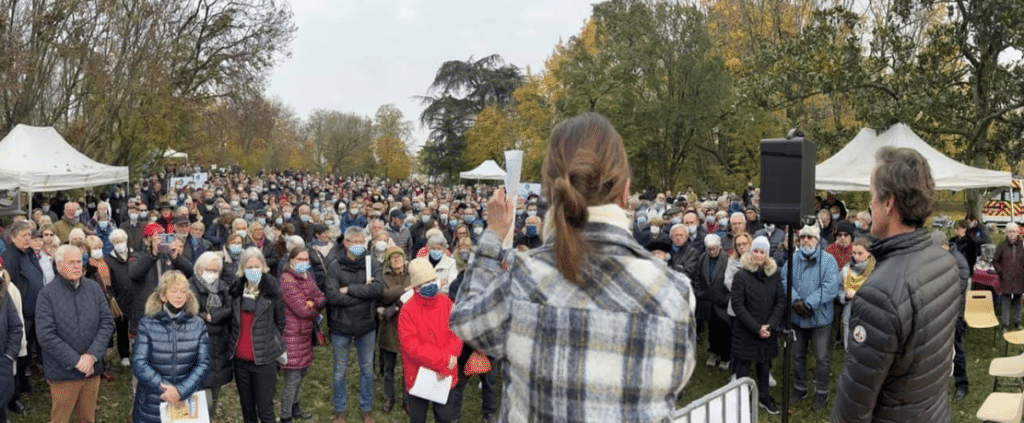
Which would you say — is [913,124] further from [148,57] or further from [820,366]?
[148,57]

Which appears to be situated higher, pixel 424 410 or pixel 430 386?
pixel 430 386

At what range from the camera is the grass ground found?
7.28m

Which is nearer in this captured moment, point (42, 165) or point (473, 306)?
point (473, 306)

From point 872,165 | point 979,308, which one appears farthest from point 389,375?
point 872,165

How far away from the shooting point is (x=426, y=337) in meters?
5.68

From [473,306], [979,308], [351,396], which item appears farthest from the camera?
[979,308]

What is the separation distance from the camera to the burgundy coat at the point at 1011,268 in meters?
10.5

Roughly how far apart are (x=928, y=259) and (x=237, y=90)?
26.9m

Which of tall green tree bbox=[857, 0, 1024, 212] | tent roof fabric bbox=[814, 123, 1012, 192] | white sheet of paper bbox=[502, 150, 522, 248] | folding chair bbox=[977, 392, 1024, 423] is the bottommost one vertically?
folding chair bbox=[977, 392, 1024, 423]

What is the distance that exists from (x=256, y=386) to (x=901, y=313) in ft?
16.3

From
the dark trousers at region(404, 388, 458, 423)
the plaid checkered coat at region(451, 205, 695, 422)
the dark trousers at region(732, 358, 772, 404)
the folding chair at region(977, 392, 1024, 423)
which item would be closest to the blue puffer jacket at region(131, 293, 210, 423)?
the dark trousers at region(404, 388, 458, 423)

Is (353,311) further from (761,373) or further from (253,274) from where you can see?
(761,373)

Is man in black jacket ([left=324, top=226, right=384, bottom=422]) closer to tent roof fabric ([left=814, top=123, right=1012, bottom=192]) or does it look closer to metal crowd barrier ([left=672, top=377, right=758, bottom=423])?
metal crowd barrier ([left=672, top=377, right=758, bottom=423])

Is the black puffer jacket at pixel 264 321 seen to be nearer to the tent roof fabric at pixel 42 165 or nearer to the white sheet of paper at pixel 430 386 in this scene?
the white sheet of paper at pixel 430 386
